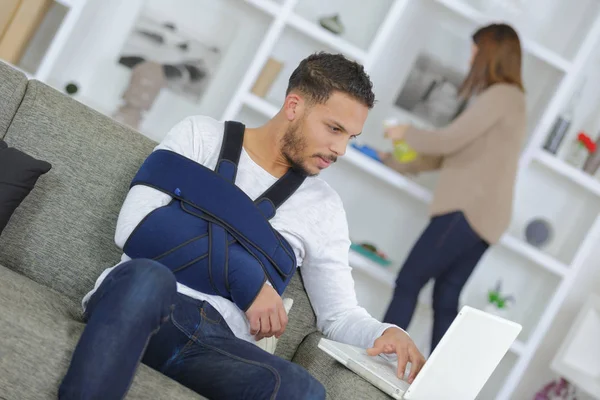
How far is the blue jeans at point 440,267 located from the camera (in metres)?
3.71

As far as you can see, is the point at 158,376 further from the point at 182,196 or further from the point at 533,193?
the point at 533,193

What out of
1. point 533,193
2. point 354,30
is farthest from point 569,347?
point 354,30

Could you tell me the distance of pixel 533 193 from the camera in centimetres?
448

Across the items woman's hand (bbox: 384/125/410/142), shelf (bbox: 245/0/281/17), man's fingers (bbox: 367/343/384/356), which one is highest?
shelf (bbox: 245/0/281/17)

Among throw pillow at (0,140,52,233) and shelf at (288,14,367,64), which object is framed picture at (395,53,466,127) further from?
throw pillow at (0,140,52,233)

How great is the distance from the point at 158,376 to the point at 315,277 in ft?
2.03

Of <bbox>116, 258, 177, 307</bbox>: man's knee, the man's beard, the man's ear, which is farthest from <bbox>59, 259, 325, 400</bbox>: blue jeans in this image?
the man's ear

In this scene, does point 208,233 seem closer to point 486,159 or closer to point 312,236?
point 312,236

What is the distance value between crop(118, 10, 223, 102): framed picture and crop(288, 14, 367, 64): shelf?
0.51 meters

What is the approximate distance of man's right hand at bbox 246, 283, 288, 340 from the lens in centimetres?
185

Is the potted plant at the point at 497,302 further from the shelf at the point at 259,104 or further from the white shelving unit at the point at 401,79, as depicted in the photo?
the shelf at the point at 259,104

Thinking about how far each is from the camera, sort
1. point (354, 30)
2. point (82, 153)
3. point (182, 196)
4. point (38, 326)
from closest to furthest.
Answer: point (38, 326)
point (182, 196)
point (82, 153)
point (354, 30)

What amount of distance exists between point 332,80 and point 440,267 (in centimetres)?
184

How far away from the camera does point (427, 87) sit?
4422mm
